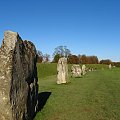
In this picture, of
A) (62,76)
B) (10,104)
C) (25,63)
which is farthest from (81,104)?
(62,76)

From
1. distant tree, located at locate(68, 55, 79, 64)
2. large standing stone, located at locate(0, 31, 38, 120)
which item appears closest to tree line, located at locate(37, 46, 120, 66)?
distant tree, located at locate(68, 55, 79, 64)

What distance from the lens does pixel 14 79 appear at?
1041cm

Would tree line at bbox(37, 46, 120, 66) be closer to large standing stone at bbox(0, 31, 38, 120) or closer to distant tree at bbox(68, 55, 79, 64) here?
distant tree at bbox(68, 55, 79, 64)

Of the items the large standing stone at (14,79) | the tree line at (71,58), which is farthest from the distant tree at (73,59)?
the large standing stone at (14,79)

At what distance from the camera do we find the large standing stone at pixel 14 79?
32.9 feet

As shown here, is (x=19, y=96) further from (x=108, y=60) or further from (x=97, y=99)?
(x=108, y=60)

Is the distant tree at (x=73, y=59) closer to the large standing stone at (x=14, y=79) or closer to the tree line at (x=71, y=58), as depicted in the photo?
the tree line at (x=71, y=58)

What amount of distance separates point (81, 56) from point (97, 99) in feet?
537

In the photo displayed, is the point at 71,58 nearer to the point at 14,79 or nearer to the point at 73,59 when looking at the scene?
the point at 73,59

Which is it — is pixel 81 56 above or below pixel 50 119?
above

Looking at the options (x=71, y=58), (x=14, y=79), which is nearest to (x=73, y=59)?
(x=71, y=58)

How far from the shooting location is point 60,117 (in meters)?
12.7

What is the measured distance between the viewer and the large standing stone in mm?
10016

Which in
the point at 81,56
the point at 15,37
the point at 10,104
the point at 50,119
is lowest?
the point at 50,119
